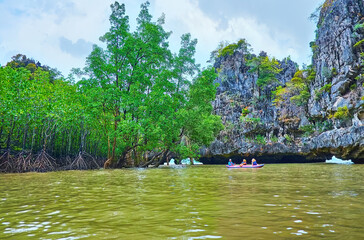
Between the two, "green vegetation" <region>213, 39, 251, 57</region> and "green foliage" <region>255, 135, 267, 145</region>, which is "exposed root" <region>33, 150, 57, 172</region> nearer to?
"green foliage" <region>255, 135, 267, 145</region>

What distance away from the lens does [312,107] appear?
3619 cm

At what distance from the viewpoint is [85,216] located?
4.37 m

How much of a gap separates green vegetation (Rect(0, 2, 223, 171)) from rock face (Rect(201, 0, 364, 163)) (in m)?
15.2

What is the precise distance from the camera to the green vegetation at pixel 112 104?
1862 centimetres

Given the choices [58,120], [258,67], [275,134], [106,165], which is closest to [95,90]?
[58,120]

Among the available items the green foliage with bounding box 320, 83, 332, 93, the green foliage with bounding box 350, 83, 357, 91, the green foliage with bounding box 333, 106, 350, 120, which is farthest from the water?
the green foliage with bounding box 320, 83, 332, 93

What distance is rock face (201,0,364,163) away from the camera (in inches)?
1146

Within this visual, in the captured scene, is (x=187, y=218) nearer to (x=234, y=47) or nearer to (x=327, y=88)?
(x=327, y=88)

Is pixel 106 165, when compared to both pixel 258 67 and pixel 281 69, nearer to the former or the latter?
pixel 258 67

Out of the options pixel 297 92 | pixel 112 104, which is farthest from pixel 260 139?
pixel 112 104

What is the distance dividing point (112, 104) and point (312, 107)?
2839 cm

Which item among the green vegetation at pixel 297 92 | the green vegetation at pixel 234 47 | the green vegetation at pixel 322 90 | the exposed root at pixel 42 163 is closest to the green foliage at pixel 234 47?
the green vegetation at pixel 234 47

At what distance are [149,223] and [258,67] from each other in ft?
171

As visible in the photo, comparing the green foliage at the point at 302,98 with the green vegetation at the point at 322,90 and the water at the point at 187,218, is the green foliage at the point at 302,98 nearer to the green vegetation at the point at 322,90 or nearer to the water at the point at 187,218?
the green vegetation at the point at 322,90
